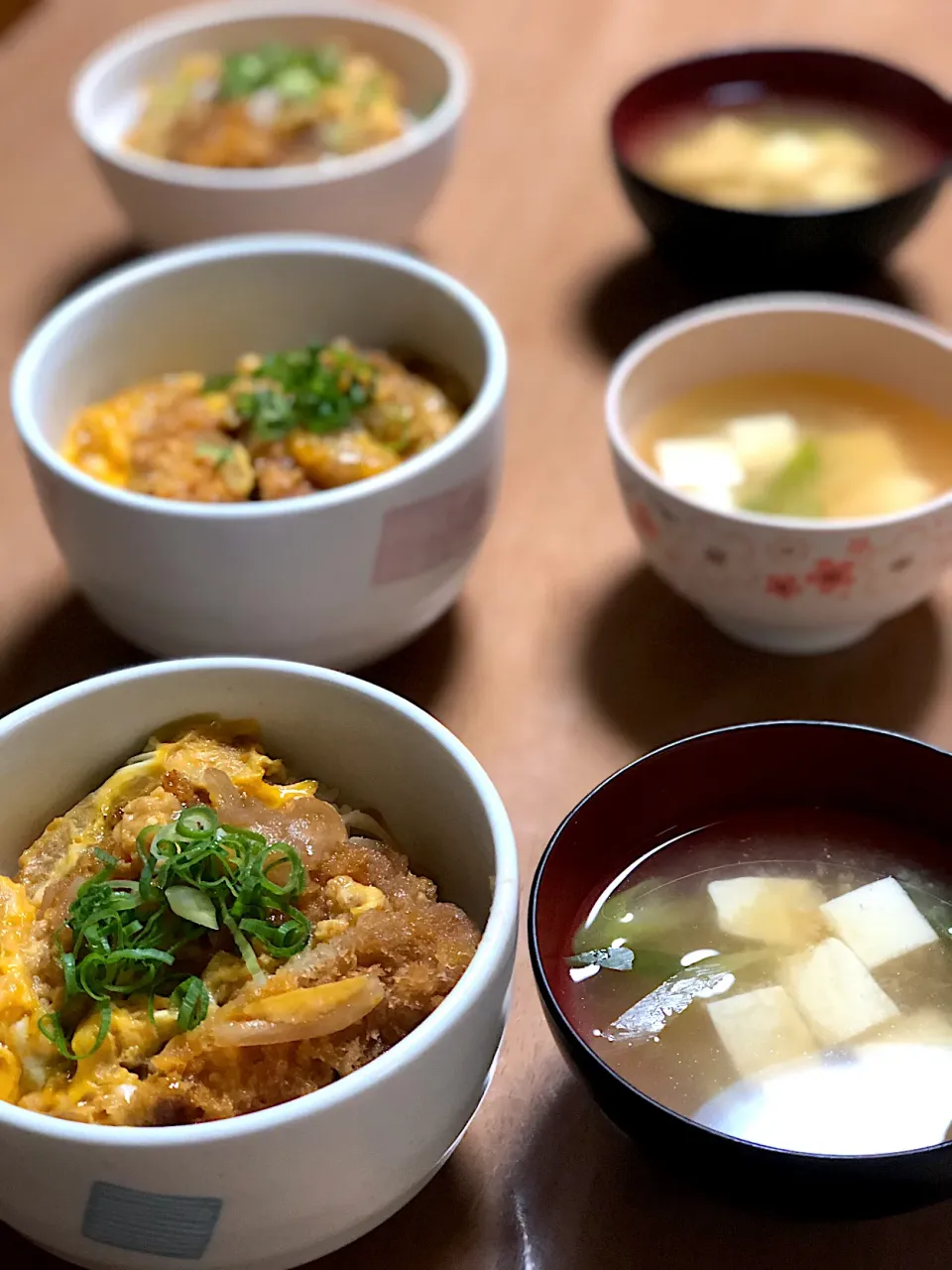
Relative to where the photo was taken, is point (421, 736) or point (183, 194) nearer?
point (421, 736)

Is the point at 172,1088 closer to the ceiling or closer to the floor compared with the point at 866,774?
closer to the ceiling

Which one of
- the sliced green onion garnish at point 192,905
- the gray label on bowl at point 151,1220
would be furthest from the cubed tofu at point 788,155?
the gray label on bowl at point 151,1220

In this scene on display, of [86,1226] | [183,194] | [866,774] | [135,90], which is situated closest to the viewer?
[86,1226]

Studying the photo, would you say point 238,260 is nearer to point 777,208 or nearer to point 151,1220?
point 777,208

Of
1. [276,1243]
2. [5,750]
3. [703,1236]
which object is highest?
[5,750]

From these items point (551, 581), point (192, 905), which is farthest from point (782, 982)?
point (551, 581)

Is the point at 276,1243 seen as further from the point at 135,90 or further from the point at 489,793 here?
the point at 135,90

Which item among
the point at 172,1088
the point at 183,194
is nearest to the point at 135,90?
the point at 183,194

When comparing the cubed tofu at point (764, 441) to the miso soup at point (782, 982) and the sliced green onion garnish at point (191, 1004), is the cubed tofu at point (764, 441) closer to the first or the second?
the miso soup at point (782, 982)
